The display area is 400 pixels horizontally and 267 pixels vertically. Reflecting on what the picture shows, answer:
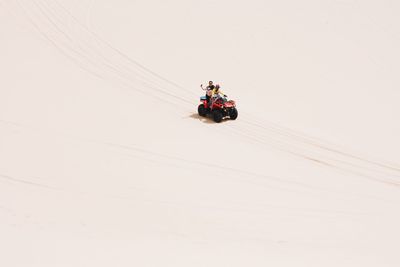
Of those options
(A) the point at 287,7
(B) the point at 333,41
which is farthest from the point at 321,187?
(A) the point at 287,7

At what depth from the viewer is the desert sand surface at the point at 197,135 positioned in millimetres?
7348

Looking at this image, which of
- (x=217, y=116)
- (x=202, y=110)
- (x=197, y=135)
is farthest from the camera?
(x=202, y=110)

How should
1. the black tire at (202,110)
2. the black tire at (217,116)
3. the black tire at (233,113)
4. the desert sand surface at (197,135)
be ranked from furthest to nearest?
the black tire at (202,110) → the black tire at (233,113) → the black tire at (217,116) → the desert sand surface at (197,135)

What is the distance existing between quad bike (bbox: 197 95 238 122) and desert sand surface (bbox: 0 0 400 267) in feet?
0.88

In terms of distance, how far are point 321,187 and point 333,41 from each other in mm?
9566

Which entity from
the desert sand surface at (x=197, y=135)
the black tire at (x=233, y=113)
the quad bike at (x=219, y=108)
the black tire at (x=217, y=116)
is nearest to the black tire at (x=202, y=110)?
the quad bike at (x=219, y=108)

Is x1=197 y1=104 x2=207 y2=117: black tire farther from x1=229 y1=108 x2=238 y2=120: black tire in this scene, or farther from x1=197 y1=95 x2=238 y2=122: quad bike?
x1=229 y1=108 x2=238 y2=120: black tire

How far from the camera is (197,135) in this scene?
41.1 ft

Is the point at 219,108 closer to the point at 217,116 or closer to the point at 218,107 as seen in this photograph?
the point at 218,107

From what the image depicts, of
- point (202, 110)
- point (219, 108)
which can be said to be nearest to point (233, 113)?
point (219, 108)

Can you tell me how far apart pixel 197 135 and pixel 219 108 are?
3.85 feet

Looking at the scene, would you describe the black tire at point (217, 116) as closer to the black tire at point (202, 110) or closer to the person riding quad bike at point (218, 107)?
the person riding quad bike at point (218, 107)

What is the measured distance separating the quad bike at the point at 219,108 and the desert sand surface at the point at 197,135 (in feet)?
0.88

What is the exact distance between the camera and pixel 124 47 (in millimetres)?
18312
